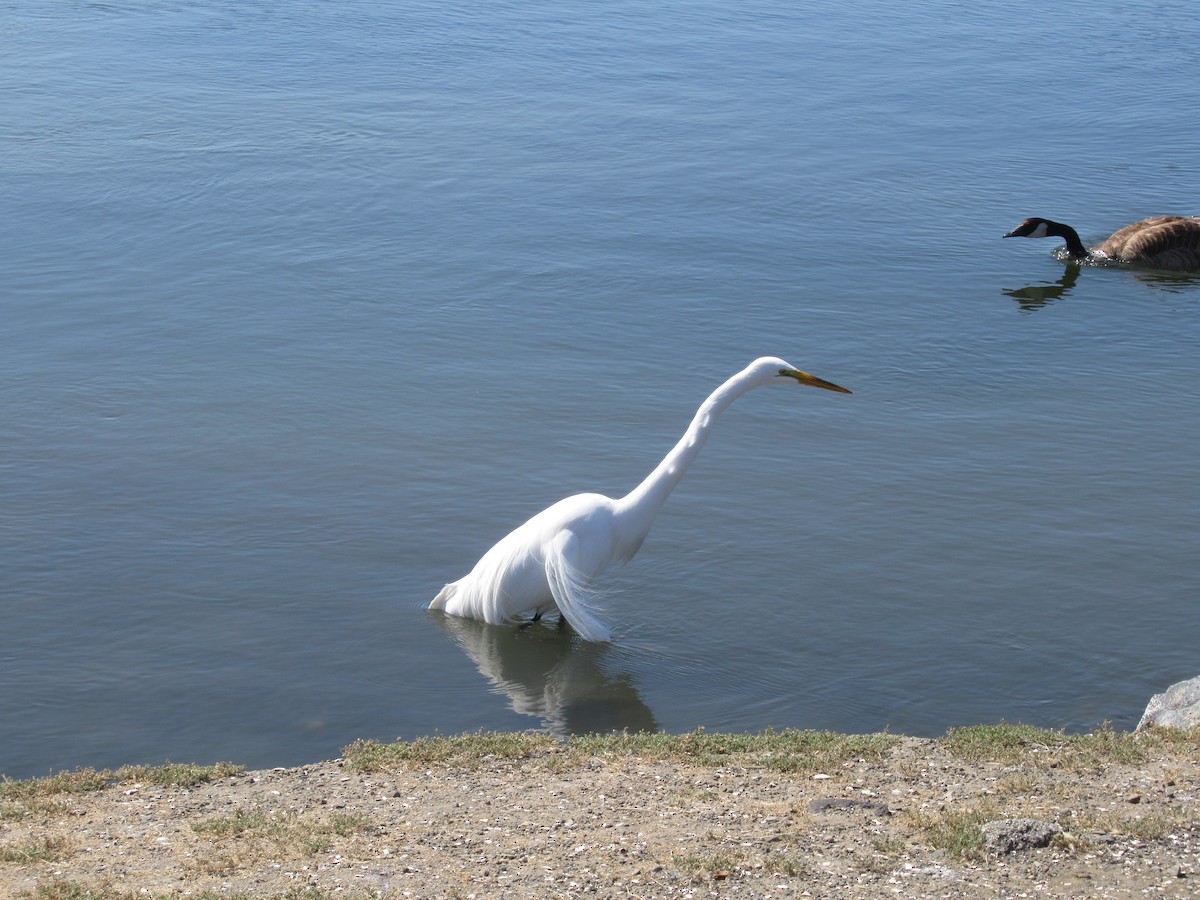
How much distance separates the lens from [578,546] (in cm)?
881

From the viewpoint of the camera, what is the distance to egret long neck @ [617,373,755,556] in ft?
29.6

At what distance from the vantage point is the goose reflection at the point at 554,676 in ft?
26.7

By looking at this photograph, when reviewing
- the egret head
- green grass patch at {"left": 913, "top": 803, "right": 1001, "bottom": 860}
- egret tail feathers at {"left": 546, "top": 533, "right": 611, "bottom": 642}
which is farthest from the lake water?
green grass patch at {"left": 913, "top": 803, "right": 1001, "bottom": 860}

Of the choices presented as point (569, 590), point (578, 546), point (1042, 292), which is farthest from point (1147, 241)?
point (569, 590)

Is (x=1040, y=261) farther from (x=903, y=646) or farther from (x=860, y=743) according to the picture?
(x=860, y=743)

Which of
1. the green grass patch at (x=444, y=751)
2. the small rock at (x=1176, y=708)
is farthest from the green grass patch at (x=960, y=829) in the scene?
the green grass patch at (x=444, y=751)

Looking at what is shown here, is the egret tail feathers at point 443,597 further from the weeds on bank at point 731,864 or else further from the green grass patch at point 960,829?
the green grass patch at point 960,829

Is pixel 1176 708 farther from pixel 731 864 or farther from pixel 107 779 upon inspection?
pixel 107 779

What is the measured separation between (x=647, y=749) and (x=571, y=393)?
6.15 meters

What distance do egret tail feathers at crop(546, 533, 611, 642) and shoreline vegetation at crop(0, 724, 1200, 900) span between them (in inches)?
51.6

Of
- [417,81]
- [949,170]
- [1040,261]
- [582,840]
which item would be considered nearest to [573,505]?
[582,840]

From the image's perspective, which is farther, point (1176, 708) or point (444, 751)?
point (1176, 708)

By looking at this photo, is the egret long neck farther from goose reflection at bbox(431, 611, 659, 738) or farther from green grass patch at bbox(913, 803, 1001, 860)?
green grass patch at bbox(913, 803, 1001, 860)

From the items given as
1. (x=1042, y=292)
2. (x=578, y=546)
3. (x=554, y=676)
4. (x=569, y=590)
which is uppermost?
(x=1042, y=292)
